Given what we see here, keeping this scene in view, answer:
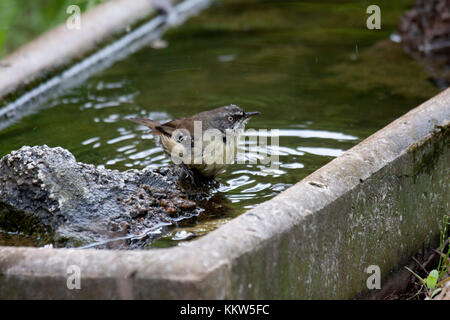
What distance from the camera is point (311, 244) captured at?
3.69 meters

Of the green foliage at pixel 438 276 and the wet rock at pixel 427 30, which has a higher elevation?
the wet rock at pixel 427 30

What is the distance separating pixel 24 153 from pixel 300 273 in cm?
182

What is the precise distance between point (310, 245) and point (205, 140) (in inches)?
61.4

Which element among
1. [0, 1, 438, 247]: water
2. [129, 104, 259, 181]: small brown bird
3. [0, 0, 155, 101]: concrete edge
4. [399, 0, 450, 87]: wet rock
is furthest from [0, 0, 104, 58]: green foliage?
[129, 104, 259, 181]: small brown bird

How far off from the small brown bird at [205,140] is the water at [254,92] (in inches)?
9.9

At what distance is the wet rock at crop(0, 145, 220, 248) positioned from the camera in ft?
14.2

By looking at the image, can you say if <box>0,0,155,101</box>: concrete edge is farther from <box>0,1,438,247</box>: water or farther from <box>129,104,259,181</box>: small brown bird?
<box>129,104,259,181</box>: small brown bird

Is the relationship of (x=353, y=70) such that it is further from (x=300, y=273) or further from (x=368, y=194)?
(x=300, y=273)

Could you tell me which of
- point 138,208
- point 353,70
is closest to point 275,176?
point 138,208

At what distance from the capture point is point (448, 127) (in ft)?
15.7

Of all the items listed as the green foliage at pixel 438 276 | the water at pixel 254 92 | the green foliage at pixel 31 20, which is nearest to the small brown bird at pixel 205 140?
the water at pixel 254 92

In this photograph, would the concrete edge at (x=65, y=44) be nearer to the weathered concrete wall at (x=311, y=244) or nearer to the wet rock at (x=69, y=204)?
the wet rock at (x=69, y=204)

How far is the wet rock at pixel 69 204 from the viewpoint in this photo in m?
4.34
